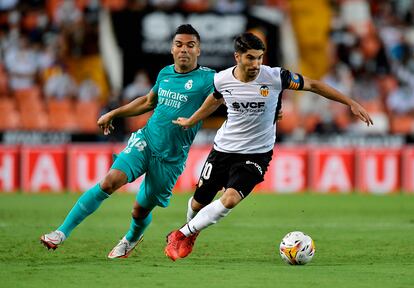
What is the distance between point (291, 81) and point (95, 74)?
1411cm

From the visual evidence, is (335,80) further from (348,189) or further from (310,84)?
(310,84)

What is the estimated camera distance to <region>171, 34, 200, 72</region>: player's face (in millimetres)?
9688

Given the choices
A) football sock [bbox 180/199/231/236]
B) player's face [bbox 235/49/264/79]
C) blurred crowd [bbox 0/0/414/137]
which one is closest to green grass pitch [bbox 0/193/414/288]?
football sock [bbox 180/199/231/236]

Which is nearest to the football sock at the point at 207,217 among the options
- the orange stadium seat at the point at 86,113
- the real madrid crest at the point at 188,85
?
the real madrid crest at the point at 188,85

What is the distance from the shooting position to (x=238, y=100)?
30.8 feet

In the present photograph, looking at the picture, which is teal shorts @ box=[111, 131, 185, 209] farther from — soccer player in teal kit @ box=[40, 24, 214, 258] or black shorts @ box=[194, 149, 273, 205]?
black shorts @ box=[194, 149, 273, 205]

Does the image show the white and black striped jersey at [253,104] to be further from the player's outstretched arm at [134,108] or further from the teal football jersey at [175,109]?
the player's outstretched arm at [134,108]

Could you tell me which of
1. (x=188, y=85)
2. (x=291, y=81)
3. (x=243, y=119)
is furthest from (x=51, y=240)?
(x=291, y=81)

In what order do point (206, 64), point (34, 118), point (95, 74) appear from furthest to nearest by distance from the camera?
1. point (95, 74)
2. point (34, 118)
3. point (206, 64)

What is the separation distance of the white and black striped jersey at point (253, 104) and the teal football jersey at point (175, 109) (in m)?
0.33

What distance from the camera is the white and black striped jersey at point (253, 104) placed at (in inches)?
368

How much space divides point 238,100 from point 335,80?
13.7 meters

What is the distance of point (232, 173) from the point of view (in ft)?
31.1

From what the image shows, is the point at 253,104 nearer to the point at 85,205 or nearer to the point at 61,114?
the point at 85,205
